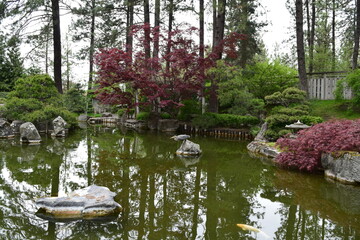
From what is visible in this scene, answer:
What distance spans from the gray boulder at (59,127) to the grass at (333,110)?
9.88 m

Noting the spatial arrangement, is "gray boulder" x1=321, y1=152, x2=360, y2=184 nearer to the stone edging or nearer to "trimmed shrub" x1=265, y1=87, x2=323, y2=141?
the stone edging

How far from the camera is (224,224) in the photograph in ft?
12.2

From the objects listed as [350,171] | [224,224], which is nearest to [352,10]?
[350,171]

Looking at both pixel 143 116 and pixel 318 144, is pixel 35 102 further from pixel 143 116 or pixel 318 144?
pixel 318 144

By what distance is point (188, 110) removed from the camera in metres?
14.7

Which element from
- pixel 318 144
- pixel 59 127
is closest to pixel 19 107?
pixel 59 127

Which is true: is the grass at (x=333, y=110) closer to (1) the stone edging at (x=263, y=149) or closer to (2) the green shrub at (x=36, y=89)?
(1) the stone edging at (x=263, y=149)

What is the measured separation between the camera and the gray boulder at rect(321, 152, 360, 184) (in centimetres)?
568

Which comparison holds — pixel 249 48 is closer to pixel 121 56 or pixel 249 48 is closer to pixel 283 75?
pixel 283 75

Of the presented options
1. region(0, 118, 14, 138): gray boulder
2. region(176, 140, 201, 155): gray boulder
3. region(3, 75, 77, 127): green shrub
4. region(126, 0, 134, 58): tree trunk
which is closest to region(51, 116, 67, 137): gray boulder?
region(3, 75, 77, 127): green shrub

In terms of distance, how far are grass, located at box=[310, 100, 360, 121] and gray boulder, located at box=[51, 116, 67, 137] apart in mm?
9876

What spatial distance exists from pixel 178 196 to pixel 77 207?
161 centimetres

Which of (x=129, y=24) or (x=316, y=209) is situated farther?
(x=129, y=24)

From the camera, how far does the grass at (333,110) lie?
11.0 meters
